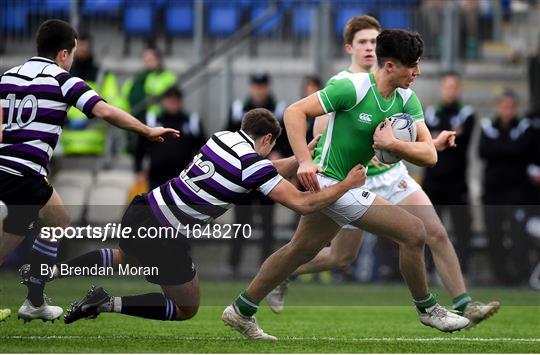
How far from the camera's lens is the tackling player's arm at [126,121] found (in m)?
8.51

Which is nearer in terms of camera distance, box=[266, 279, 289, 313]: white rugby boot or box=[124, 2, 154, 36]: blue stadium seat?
box=[266, 279, 289, 313]: white rugby boot

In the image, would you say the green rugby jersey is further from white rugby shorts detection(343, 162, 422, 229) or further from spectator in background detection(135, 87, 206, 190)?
spectator in background detection(135, 87, 206, 190)

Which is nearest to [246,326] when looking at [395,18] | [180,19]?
[395,18]

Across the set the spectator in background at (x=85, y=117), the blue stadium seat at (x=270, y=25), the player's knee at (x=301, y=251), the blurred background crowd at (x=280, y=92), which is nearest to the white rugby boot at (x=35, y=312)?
the player's knee at (x=301, y=251)

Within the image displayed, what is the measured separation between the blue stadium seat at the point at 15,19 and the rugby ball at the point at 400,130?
10818 mm

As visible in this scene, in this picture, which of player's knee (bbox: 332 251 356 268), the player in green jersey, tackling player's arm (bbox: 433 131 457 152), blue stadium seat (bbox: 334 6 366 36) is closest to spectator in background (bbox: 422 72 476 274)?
blue stadium seat (bbox: 334 6 366 36)

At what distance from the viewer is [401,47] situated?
8648 mm

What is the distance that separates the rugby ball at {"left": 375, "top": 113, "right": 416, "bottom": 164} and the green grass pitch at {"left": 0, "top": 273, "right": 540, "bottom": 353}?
1.33m

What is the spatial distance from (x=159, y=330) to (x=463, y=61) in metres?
9.99

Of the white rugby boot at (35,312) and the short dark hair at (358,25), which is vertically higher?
the short dark hair at (358,25)

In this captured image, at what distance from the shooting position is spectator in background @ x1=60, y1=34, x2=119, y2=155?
16.6 m

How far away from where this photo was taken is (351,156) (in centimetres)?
900

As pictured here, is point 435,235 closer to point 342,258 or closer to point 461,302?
point 461,302

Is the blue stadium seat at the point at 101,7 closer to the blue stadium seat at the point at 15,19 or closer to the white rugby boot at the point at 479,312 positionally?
the blue stadium seat at the point at 15,19
